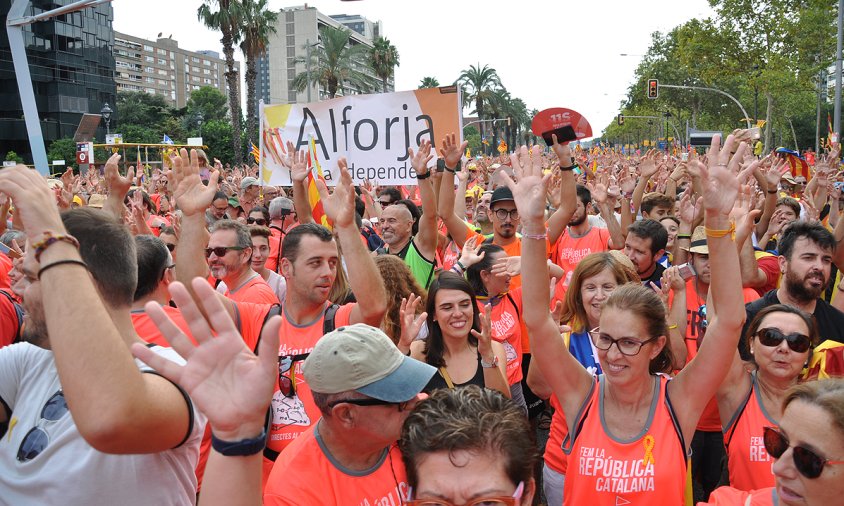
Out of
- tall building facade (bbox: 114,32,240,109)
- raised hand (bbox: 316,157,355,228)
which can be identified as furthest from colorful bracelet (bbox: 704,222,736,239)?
tall building facade (bbox: 114,32,240,109)

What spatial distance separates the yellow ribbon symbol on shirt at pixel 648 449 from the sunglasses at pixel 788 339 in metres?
0.87

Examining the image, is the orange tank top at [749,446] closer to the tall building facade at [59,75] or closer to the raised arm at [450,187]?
the raised arm at [450,187]

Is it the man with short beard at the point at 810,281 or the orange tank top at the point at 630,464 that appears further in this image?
the man with short beard at the point at 810,281

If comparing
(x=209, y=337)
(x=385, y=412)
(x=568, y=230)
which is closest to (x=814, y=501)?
(x=385, y=412)

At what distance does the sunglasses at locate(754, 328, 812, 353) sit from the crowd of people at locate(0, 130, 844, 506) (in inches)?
0.4

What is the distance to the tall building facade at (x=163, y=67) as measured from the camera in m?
158

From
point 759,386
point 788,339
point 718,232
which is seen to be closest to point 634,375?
point 718,232

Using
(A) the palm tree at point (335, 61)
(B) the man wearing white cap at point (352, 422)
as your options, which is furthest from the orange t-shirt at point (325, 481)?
(A) the palm tree at point (335, 61)

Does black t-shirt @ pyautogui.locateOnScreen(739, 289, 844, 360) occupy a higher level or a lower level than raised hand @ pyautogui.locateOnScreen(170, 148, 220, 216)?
lower

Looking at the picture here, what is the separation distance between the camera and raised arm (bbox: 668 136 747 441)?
9.29 feet

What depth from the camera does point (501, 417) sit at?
79.8 inches

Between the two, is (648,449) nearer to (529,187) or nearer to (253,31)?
(529,187)

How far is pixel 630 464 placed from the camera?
2.78 metres

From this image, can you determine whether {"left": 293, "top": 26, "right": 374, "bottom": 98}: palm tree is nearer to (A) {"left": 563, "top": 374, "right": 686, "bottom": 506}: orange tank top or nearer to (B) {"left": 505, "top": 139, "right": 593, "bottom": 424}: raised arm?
(B) {"left": 505, "top": 139, "right": 593, "bottom": 424}: raised arm
